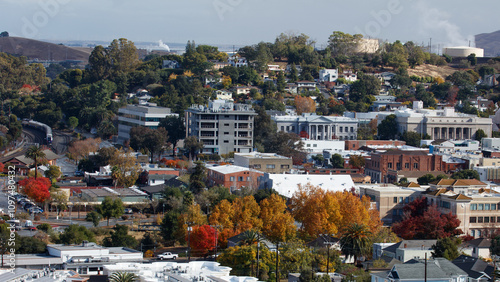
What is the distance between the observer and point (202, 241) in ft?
123

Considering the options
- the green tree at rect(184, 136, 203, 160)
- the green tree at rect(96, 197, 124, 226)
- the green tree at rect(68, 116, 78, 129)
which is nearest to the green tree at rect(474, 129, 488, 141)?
the green tree at rect(184, 136, 203, 160)

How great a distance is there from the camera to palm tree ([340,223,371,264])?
34031 mm

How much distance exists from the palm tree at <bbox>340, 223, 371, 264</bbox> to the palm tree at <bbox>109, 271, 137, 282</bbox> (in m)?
11.5

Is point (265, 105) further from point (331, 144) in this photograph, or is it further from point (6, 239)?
point (6, 239)

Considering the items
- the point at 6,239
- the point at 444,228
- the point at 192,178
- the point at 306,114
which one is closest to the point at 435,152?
the point at 306,114

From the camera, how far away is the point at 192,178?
2064 inches

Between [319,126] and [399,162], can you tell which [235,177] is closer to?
[399,162]

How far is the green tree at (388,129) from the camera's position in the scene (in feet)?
266

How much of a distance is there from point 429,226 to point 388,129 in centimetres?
4098

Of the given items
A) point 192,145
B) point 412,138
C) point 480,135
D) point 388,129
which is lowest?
point 192,145

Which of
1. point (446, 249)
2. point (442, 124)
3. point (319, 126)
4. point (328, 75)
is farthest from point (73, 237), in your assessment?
point (328, 75)

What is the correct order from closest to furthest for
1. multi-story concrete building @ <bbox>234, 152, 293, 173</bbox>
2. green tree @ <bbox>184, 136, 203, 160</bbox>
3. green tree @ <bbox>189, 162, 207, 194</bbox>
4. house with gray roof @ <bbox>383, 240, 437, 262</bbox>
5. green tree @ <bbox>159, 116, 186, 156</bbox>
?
house with gray roof @ <bbox>383, 240, 437, 262</bbox> < green tree @ <bbox>189, 162, 207, 194</bbox> < multi-story concrete building @ <bbox>234, 152, 293, 173</bbox> < green tree @ <bbox>184, 136, 203, 160</bbox> < green tree @ <bbox>159, 116, 186, 156</bbox>

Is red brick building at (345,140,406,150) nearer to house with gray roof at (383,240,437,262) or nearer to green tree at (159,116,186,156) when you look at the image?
green tree at (159,116,186,156)

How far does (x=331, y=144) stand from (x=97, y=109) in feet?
78.3
